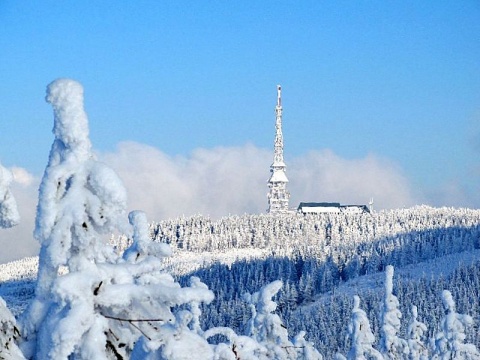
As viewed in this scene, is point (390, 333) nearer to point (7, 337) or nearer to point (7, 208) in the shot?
point (7, 337)

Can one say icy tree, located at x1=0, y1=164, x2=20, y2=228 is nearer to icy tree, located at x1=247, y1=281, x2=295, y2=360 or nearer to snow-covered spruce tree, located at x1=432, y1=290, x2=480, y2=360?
icy tree, located at x1=247, y1=281, x2=295, y2=360

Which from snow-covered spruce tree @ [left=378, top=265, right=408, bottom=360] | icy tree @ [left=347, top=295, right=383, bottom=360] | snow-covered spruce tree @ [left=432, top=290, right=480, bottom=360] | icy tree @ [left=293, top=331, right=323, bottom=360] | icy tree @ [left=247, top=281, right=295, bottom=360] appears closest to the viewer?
icy tree @ [left=247, top=281, right=295, bottom=360]

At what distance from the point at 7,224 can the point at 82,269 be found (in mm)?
484

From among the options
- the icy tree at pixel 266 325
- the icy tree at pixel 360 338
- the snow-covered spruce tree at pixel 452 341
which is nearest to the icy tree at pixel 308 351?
the icy tree at pixel 266 325

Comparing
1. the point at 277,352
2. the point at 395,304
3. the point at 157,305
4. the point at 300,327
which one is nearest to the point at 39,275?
the point at 157,305

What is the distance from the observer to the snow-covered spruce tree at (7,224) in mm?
4738

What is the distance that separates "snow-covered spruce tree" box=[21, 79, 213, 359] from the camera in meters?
4.78

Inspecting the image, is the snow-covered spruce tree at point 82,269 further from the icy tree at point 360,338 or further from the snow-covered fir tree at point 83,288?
the icy tree at point 360,338

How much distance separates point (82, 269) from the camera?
4.93m

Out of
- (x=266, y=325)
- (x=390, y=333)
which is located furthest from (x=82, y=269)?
(x=390, y=333)

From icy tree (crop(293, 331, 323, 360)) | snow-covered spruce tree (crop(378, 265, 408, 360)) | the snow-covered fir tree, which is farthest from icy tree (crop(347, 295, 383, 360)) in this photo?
the snow-covered fir tree

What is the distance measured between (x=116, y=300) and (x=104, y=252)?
43 cm

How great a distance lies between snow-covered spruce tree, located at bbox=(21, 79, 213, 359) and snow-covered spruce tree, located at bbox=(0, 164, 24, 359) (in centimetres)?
14

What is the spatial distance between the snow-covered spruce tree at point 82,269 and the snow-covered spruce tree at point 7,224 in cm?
14
